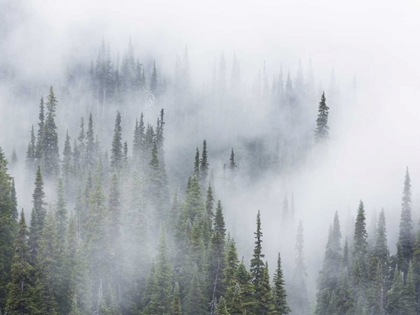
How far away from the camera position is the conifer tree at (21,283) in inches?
3310

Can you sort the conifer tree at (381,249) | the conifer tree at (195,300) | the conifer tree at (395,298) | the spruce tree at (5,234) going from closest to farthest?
the spruce tree at (5,234) < the conifer tree at (195,300) < the conifer tree at (395,298) < the conifer tree at (381,249)

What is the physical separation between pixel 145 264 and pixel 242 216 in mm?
67931

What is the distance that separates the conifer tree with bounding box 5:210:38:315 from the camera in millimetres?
84062

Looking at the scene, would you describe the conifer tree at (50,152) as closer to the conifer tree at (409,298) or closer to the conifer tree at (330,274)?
the conifer tree at (330,274)

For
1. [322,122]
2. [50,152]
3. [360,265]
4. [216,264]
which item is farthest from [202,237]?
[50,152]

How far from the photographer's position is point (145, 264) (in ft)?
333

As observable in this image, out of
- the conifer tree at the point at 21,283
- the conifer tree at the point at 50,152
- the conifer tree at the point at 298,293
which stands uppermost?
the conifer tree at the point at 50,152

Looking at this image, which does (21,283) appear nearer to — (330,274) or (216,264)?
(216,264)

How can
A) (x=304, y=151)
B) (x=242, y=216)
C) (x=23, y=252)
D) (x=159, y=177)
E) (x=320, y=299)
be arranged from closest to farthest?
(x=23, y=252) < (x=320, y=299) < (x=159, y=177) < (x=242, y=216) < (x=304, y=151)

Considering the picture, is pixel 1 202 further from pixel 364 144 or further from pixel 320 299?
pixel 364 144

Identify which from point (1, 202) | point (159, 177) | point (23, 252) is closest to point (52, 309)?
point (23, 252)

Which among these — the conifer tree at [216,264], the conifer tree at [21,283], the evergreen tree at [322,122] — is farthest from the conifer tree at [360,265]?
the conifer tree at [21,283]

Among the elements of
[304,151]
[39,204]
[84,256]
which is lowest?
[84,256]

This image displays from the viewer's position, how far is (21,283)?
85562 millimetres
